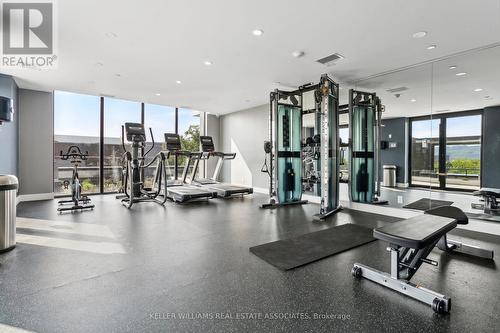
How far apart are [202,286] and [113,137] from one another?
7225 mm

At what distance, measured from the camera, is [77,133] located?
7.34m

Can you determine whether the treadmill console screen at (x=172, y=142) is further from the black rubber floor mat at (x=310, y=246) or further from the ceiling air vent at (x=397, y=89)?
the ceiling air vent at (x=397, y=89)

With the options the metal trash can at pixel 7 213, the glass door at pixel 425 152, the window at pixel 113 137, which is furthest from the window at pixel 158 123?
the glass door at pixel 425 152

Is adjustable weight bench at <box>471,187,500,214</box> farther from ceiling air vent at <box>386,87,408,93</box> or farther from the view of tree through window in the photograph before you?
the view of tree through window

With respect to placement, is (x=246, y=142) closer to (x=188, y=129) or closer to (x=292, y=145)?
(x=188, y=129)

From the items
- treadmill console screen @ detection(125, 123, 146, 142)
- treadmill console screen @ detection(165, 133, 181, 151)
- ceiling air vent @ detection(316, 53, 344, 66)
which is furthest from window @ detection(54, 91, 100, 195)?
ceiling air vent @ detection(316, 53, 344, 66)

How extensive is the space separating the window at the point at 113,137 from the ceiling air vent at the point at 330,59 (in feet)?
20.7

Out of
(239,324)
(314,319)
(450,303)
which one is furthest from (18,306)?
(450,303)

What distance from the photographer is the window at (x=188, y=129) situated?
30.2 feet

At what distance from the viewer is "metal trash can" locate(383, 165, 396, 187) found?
5.29 m

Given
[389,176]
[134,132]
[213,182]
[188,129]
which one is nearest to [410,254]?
[389,176]

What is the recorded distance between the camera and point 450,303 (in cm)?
182

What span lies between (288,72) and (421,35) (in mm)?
2300

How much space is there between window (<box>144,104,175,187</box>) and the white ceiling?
2507 mm
